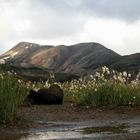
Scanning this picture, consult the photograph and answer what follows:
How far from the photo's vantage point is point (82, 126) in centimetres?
1194

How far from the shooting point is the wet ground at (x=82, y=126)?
31.9 feet

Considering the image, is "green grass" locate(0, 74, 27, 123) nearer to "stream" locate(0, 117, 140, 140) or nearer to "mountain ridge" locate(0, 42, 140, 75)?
"stream" locate(0, 117, 140, 140)

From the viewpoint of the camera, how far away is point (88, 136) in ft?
31.4

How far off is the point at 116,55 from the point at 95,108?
114395mm

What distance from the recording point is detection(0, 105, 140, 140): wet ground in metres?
9.72

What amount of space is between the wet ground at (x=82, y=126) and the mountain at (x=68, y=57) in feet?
323

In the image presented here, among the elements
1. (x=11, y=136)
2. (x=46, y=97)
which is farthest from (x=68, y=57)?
(x=11, y=136)

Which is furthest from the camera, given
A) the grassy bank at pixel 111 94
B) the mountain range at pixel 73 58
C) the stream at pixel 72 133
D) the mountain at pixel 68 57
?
the mountain at pixel 68 57

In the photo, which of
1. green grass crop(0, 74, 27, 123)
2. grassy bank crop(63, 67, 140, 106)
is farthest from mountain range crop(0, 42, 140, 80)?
green grass crop(0, 74, 27, 123)

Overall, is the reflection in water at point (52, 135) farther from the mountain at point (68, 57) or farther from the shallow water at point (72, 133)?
the mountain at point (68, 57)

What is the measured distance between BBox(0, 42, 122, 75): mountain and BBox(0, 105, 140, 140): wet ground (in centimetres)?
9838

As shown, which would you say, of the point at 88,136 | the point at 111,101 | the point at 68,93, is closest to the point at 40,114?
the point at 111,101

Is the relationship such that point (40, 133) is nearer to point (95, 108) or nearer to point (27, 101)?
point (95, 108)

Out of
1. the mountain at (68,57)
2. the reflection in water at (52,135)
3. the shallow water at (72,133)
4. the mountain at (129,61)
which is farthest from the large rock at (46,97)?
the mountain at (68,57)
